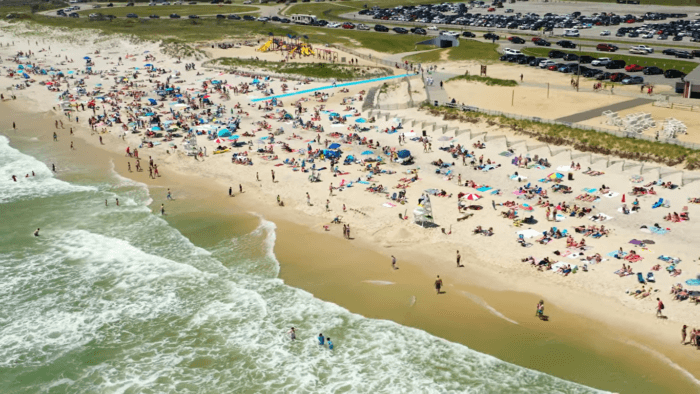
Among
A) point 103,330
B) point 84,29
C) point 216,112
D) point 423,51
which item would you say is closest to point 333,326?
point 103,330

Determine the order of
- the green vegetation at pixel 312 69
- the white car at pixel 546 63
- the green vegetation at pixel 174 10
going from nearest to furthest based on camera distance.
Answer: the white car at pixel 546 63 → the green vegetation at pixel 312 69 → the green vegetation at pixel 174 10

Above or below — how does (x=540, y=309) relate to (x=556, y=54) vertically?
below

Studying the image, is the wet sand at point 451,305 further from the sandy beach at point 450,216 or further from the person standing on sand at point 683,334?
the person standing on sand at point 683,334

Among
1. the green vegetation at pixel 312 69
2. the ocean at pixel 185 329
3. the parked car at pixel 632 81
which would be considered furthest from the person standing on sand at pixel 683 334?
the green vegetation at pixel 312 69

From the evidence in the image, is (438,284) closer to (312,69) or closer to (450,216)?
(450,216)

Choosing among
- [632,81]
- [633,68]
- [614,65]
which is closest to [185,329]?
[632,81]
